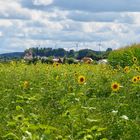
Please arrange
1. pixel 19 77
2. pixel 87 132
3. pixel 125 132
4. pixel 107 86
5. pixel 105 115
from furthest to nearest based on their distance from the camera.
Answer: pixel 19 77, pixel 107 86, pixel 105 115, pixel 125 132, pixel 87 132

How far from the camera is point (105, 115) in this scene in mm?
6723

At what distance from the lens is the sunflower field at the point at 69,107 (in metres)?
5.40

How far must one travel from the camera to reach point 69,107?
7.05 m

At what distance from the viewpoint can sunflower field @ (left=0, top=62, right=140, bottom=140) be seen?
17.7ft

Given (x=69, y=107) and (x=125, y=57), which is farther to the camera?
(x=125, y=57)

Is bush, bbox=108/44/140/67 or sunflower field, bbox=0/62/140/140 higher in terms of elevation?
bush, bbox=108/44/140/67

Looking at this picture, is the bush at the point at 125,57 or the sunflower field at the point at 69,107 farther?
the bush at the point at 125,57

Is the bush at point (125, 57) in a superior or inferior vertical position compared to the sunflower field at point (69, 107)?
superior

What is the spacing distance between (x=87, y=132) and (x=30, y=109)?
201 cm

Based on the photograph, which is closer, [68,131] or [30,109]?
[68,131]

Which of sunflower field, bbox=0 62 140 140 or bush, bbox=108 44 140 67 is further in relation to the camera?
bush, bbox=108 44 140 67

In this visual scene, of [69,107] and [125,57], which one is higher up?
[125,57]

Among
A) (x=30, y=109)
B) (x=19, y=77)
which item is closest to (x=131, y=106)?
(x=30, y=109)

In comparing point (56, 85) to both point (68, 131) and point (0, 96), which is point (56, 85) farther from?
point (68, 131)
